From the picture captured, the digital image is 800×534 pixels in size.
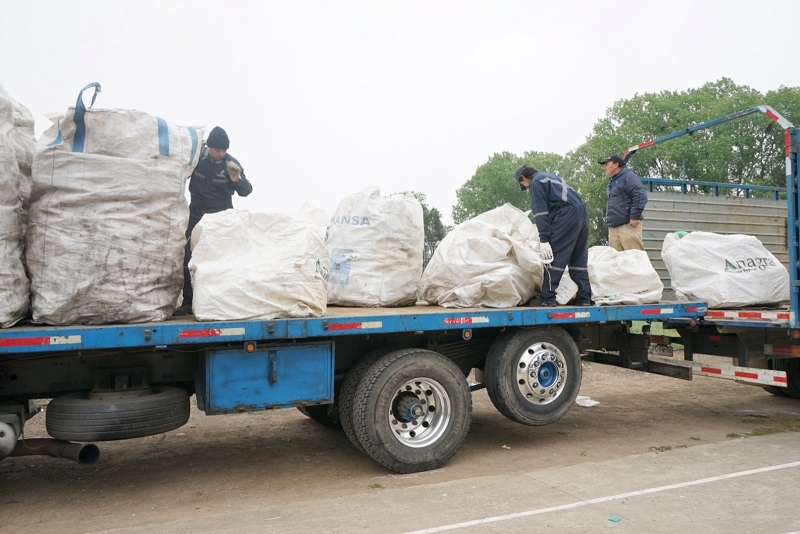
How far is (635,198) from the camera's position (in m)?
7.27

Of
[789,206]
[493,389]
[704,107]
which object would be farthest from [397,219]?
[704,107]

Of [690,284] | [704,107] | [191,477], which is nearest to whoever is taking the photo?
[191,477]

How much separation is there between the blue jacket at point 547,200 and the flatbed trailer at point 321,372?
86 cm

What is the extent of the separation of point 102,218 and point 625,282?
14.6 ft

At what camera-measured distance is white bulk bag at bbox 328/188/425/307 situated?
5.70m

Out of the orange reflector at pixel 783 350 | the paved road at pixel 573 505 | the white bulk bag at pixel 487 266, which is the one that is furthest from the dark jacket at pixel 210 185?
the orange reflector at pixel 783 350

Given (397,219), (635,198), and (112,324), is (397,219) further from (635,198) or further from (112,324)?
(635,198)

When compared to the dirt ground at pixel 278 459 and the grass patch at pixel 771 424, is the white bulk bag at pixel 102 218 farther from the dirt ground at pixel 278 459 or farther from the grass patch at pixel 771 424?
the grass patch at pixel 771 424

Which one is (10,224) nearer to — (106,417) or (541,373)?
(106,417)

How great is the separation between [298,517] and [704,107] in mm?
40302

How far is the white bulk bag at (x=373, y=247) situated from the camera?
5699mm

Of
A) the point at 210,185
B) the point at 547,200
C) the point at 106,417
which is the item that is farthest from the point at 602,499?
the point at 210,185

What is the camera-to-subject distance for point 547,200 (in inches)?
242

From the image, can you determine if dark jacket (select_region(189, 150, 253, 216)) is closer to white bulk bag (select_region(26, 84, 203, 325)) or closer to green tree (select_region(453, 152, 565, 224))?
white bulk bag (select_region(26, 84, 203, 325))
